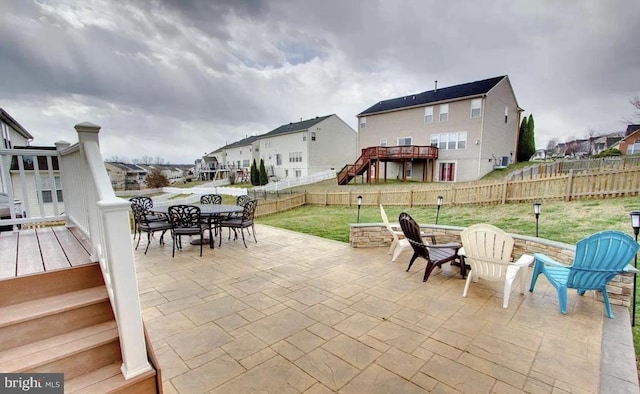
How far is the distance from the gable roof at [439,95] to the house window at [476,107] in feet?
1.38

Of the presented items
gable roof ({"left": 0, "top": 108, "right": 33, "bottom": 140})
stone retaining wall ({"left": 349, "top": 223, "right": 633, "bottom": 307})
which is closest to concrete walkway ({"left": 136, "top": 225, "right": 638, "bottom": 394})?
stone retaining wall ({"left": 349, "top": 223, "right": 633, "bottom": 307})

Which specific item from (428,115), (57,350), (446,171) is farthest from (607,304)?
(428,115)

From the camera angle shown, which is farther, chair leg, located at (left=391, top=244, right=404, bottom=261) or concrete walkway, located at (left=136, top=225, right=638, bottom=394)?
chair leg, located at (left=391, top=244, right=404, bottom=261)

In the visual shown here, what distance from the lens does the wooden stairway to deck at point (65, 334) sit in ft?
5.57

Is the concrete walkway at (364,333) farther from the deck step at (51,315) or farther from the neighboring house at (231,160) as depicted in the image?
the neighboring house at (231,160)

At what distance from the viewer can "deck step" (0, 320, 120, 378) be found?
1.66 m

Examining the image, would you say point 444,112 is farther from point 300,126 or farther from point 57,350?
point 57,350

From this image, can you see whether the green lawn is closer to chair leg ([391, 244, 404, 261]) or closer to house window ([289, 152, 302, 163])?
chair leg ([391, 244, 404, 261])

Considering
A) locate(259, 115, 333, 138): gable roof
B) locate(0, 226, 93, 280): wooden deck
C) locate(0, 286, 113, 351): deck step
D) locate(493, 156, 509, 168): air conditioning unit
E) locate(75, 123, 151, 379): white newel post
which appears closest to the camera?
locate(75, 123, 151, 379): white newel post

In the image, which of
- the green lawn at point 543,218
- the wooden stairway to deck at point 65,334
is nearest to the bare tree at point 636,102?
the green lawn at point 543,218

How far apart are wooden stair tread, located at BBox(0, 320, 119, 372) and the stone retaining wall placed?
14.9 feet

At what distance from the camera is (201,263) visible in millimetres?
4914

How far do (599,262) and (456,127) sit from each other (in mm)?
16731

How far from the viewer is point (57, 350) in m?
1.77
